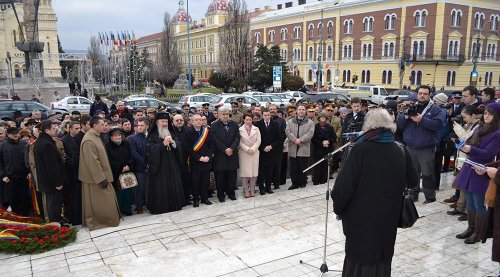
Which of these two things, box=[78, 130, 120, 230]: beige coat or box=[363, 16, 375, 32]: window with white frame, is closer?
box=[78, 130, 120, 230]: beige coat

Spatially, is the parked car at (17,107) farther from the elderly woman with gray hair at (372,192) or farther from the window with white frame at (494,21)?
the window with white frame at (494,21)

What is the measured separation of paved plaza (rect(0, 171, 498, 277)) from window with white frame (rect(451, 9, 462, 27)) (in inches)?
1854

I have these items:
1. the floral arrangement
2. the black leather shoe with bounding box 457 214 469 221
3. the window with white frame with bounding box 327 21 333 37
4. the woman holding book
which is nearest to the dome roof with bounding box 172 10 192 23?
the window with white frame with bounding box 327 21 333 37

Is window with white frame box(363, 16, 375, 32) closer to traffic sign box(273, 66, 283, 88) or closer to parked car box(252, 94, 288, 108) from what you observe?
traffic sign box(273, 66, 283, 88)

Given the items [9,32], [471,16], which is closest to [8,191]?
[471,16]

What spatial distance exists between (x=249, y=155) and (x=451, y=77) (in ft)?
159

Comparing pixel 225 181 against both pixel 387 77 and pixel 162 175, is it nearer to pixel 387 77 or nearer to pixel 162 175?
pixel 162 175

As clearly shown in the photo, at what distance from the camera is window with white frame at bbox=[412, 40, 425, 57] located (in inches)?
1863

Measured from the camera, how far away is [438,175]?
8516 mm

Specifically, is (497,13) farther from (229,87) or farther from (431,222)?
(431,222)

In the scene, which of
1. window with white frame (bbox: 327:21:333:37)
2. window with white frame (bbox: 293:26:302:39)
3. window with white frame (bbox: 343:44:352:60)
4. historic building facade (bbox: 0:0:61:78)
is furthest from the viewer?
historic building facade (bbox: 0:0:61:78)

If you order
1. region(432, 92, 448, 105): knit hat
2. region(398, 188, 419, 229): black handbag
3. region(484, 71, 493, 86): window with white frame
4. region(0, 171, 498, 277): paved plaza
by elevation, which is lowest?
region(0, 171, 498, 277): paved plaza

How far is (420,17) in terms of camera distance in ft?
154

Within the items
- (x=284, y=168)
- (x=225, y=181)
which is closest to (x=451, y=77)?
(x=284, y=168)
